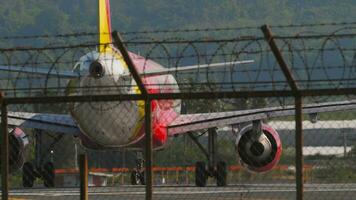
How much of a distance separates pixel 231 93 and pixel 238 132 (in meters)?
21.9

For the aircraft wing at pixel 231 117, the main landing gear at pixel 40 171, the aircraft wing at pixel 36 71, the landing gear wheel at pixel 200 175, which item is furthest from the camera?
the main landing gear at pixel 40 171

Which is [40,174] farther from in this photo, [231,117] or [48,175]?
[231,117]

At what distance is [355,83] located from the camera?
20.5 m

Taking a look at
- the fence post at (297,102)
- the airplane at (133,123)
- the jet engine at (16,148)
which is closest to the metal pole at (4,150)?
the fence post at (297,102)

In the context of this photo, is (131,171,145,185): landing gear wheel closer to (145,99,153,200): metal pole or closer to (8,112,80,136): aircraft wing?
(8,112,80,136): aircraft wing

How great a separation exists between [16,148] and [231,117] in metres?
7.42

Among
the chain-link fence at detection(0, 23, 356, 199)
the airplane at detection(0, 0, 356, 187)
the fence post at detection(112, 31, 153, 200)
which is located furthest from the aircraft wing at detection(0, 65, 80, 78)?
the fence post at detection(112, 31, 153, 200)

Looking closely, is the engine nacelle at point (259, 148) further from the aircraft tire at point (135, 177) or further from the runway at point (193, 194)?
the aircraft tire at point (135, 177)

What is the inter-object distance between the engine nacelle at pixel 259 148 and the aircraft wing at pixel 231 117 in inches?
23.7

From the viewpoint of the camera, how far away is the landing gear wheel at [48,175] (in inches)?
1644

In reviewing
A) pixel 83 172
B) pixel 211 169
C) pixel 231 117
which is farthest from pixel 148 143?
pixel 231 117

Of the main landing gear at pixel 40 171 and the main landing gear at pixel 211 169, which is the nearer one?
the main landing gear at pixel 211 169

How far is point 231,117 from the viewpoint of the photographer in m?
43.8

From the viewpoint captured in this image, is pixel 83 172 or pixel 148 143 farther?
pixel 83 172
